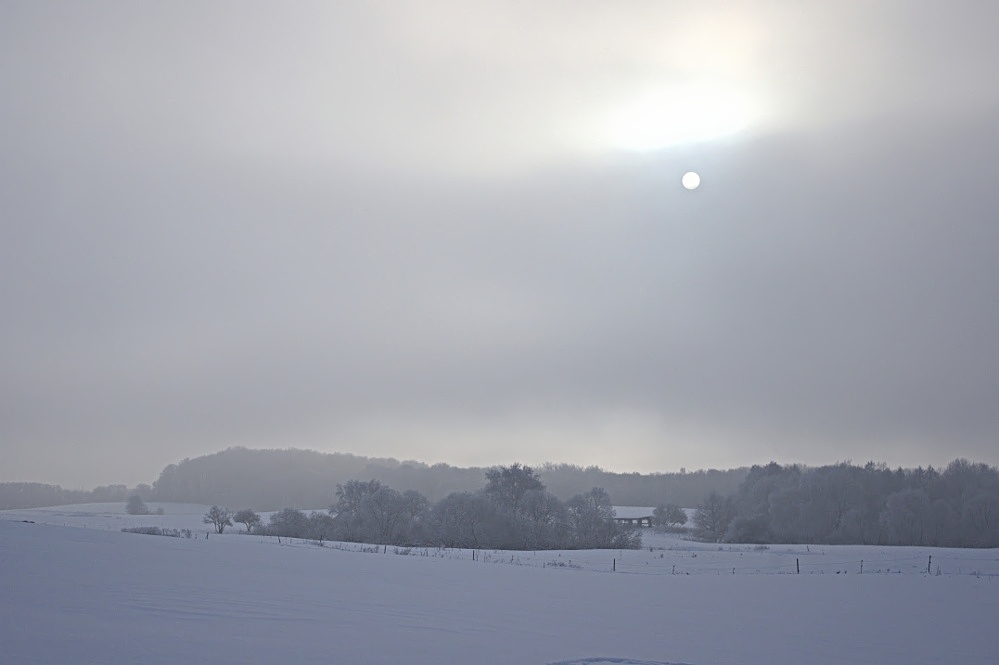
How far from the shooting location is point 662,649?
44.1 ft

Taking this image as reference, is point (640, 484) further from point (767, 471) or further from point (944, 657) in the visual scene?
point (944, 657)

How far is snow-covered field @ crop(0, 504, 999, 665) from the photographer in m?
11.2

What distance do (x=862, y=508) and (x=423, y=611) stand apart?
268 ft

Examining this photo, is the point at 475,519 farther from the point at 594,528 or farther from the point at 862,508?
the point at 862,508

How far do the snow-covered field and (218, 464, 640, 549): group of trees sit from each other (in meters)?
38.7

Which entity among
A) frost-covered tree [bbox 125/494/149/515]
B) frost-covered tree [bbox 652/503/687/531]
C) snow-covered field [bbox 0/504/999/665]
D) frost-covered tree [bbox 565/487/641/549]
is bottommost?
frost-covered tree [bbox 125/494/149/515]

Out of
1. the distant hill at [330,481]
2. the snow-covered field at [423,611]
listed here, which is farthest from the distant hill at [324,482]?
the snow-covered field at [423,611]

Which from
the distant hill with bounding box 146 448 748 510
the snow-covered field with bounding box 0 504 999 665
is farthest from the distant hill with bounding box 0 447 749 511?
the snow-covered field with bounding box 0 504 999 665

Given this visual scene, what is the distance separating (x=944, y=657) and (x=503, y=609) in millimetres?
8817

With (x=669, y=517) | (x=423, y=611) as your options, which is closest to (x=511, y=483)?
(x=669, y=517)

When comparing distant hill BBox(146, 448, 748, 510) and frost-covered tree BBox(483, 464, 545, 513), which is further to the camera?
distant hill BBox(146, 448, 748, 510)

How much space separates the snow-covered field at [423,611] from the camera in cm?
1116

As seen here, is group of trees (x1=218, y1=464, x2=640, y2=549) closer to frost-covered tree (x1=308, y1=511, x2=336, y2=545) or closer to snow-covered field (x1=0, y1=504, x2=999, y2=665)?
frost-covered tree (x1=308, y1=511, x2=336, y2=545)

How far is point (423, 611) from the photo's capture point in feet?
51.3
